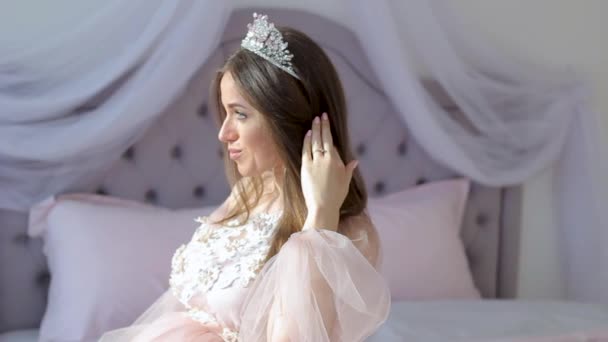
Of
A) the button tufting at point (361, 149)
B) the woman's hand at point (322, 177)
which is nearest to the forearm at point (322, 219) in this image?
the woman's hand at point (322, 177)

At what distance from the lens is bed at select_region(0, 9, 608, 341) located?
229 cm

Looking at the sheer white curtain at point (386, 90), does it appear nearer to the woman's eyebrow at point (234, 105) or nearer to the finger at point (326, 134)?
the woman's eyebrow at point (234, 105)

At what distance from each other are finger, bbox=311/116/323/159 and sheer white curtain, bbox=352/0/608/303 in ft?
3.53

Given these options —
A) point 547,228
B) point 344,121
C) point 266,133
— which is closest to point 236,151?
point 266,133

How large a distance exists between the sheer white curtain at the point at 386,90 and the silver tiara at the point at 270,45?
2.48ft

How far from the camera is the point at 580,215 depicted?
2842mm

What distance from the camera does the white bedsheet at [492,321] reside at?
2.16 meters

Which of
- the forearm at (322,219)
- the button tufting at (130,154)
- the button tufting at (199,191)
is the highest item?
the forearm at (322,219)

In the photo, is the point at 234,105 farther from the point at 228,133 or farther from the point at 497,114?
the point at 497,114

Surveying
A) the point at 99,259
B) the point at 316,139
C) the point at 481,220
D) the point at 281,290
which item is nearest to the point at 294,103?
the point at 316,139

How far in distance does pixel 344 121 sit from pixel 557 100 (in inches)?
57.4

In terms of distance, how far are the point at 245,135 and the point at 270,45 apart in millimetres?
180

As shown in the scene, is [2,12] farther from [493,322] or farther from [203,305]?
[493,322]

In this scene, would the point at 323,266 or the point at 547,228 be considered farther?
the point at 547,228
